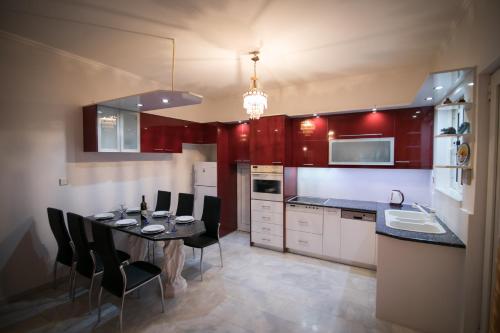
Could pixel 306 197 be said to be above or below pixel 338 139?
below

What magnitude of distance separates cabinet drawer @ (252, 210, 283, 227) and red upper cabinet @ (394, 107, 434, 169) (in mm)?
1962

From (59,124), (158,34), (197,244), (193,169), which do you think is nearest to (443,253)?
(197,244)

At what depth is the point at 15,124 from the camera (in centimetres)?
253

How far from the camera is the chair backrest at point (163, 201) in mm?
3786

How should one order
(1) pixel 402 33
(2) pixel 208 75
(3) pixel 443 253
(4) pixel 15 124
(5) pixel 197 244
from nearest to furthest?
(3) pixel 443 253 → (1) pixel 402 33 → (4) pixel 15 124 → (5) pixel 197 244 → (2) pixel 208 75

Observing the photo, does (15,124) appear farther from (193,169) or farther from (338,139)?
(338,139)

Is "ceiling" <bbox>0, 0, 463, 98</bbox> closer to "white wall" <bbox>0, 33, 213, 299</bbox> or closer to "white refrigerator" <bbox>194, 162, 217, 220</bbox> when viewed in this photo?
"white wall" <bbox>0, 33, 213, 299</bbox>

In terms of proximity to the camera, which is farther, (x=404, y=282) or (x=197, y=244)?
(x=197, y=244)

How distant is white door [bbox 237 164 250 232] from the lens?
498cm

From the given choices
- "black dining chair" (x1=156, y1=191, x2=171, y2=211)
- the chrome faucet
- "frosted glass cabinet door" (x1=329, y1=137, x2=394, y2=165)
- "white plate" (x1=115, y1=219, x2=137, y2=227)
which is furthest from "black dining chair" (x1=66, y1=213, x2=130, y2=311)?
the chrome faucet

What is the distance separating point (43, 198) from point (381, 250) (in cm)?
384

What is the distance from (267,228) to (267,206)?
0.39 m

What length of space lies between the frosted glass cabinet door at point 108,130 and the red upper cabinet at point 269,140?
2.12 metres

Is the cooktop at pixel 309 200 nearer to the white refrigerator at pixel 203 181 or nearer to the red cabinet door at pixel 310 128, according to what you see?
the red cabinet door at pixel 310 128
